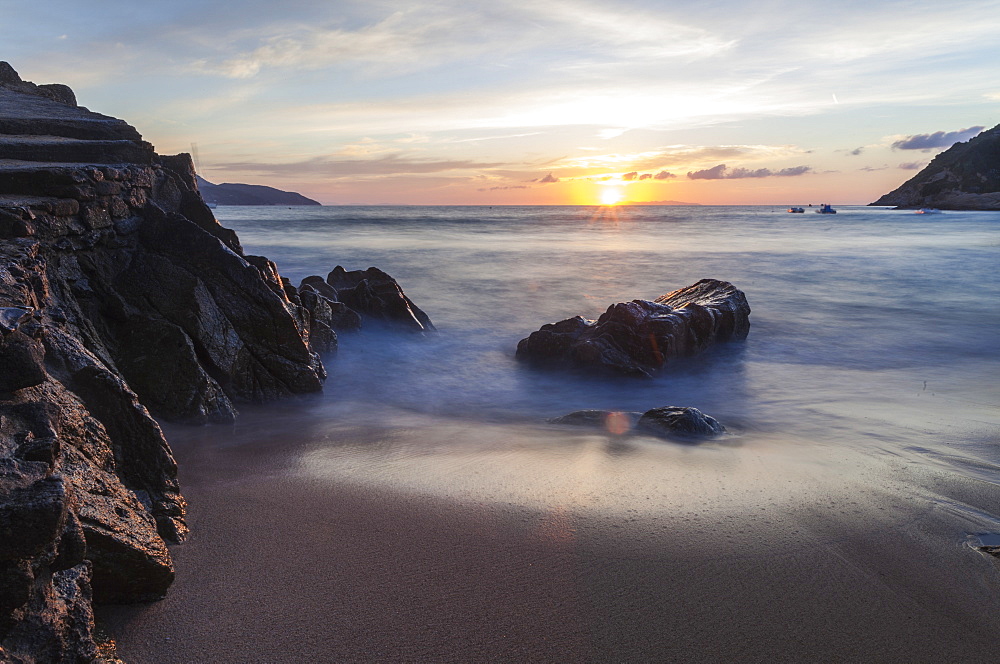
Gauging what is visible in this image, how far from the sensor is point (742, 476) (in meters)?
4.83

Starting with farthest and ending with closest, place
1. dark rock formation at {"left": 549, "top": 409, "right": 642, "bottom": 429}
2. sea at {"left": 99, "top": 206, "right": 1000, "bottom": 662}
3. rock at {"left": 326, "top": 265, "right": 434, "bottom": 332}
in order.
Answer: rock at {"left": 326, "top": 265, "right": 434, "bottom": 332}, dark rock formation at {"left": 549, "top": 409, "right": 642, "bottom": 429}, sea at {"left": 99, "top": 206, "right": 1000, "bottom": 662}

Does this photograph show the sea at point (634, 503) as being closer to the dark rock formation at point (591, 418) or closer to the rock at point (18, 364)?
the dark rock formation at point (591, 418)

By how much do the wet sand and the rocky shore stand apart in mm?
381

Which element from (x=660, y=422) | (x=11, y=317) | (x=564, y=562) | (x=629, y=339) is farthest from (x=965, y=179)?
(x=11, y=317)

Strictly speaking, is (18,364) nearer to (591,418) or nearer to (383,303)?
(591,418)

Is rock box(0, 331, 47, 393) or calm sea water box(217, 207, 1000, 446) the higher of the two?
rock box(0, 331, 47, 393)

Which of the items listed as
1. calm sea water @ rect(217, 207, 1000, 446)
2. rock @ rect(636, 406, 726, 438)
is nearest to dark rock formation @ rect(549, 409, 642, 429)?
rock @ rect(636, 406, 726, 438)

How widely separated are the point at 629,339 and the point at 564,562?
6370 mm

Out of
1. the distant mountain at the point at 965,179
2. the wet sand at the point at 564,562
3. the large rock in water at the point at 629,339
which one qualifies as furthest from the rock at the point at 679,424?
the distant mountain at the point at 965,179

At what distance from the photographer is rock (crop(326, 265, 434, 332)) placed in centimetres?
1159

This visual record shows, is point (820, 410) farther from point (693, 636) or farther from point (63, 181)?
point (63, 181)

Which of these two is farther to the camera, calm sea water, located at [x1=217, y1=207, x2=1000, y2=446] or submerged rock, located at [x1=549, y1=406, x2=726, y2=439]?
calm sea water, located at [x1=217, y1=207, x2=1000, y2=446]

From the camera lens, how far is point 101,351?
472cm

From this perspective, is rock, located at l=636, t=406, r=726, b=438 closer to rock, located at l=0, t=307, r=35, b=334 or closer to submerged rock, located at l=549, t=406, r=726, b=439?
submerged rock, located at l=549, t=406, r=726, b=439
